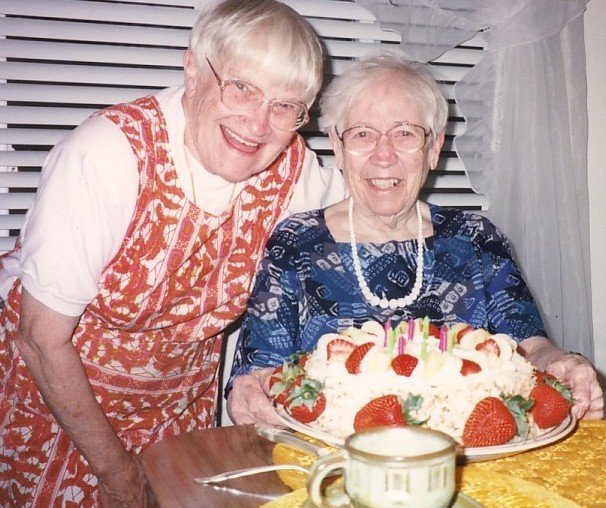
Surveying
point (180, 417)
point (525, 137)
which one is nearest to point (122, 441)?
point (180, 417)

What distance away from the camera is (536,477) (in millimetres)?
1027

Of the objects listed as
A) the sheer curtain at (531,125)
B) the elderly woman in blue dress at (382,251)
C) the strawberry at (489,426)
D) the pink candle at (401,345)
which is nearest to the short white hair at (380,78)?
the elderly woman in blue dress at (382,251)

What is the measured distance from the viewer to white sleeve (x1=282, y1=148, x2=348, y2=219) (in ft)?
6.09

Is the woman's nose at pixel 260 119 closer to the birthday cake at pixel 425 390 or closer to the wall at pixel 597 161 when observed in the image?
the birthday cake at pixel 425 390

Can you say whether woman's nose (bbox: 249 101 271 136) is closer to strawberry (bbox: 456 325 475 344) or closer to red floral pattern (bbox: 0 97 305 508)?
red floral pattern (bbox: 0 97 305 508)

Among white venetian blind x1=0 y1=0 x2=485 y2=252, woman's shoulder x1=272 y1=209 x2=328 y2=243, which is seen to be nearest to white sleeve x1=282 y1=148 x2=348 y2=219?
woman's shoulder x1=272 y1=209 x2=328 y2=243

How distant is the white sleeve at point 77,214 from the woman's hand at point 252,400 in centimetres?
38

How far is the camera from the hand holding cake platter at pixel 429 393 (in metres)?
1.03

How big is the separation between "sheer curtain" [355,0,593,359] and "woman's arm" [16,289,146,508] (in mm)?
1497

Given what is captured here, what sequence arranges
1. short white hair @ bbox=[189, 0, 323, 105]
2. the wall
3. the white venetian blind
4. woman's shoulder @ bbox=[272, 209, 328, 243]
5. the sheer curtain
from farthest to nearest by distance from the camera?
the wall, the sheer curtain, the white venetian blind, woman's shoulder @ bbox=[272, 209, 328, 243], short white hair @ bbox=[189, 0, 323, 105]

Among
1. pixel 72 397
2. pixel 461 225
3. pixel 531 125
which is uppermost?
pixel 531 125

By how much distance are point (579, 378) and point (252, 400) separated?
657 millimetres

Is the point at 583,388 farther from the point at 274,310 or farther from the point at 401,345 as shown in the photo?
the point at 274,310

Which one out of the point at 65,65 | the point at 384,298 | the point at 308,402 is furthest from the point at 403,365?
the point at 65,65
